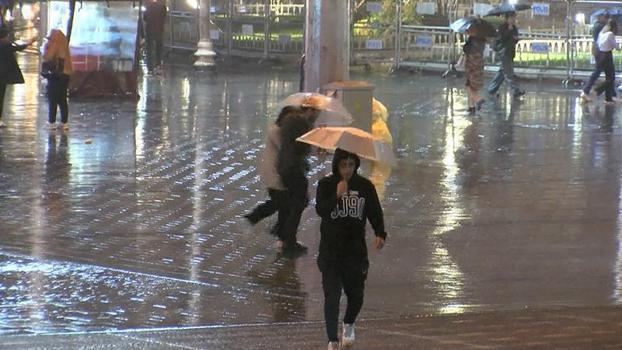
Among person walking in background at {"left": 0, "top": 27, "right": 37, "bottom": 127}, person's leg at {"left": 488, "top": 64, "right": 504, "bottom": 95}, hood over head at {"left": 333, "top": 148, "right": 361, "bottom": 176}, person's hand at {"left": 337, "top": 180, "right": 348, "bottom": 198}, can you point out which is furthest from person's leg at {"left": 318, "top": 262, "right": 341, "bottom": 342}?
person's leg at {"left": 488, "top": 64, "right": 504, "bottom": 95}

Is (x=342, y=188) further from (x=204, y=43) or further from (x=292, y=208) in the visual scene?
(x=204, y=43)

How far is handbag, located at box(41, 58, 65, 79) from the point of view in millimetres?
17453

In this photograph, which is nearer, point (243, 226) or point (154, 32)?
point (243, 226)

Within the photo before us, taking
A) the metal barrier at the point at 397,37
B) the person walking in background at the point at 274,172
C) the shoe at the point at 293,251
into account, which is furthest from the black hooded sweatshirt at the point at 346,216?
the metal barrier at the point at 397,37

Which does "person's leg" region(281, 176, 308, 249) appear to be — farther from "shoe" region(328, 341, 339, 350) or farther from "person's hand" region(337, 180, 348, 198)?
"shoe" region(328, 341, 339, 350)

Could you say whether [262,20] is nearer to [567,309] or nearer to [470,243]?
[470,243]

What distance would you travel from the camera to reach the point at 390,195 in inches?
509

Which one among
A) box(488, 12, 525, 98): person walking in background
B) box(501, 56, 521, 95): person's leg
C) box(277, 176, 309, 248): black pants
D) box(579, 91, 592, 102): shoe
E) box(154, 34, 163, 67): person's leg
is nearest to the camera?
box(277, 176, 309, 248): black pants

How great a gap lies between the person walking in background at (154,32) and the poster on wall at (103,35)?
6.10 m

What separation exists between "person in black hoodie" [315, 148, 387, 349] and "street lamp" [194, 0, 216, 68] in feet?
71.1

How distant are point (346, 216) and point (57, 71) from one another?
10.8m

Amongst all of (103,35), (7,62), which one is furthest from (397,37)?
(7,62)

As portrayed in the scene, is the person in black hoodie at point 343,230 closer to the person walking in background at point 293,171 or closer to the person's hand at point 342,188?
the person's hand at point 342,188

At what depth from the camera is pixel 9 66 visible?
17500mm
